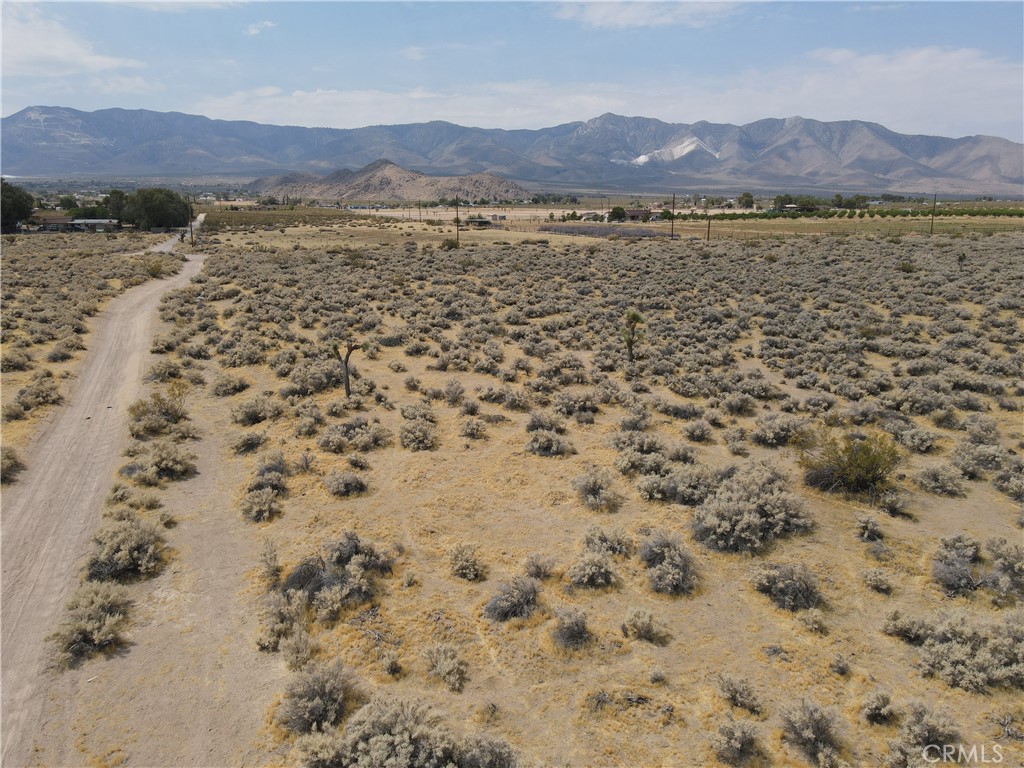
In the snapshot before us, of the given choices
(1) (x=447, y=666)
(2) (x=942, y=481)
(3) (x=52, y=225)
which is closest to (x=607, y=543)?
(1) (x=447, y=666)

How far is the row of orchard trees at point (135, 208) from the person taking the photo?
76.1 m

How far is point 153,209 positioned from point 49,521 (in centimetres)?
8965

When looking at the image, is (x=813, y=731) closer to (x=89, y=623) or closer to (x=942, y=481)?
(x=942, y=481)

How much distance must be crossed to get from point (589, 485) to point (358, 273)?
3623cm

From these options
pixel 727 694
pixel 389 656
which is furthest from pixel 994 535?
pixel 389 656

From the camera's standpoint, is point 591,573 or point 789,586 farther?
point 591,573

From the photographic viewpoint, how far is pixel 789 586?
30.3 ft

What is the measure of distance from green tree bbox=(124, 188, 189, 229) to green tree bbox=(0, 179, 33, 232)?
1221 centimetres

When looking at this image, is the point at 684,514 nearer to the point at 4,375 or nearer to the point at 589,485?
the point at 589,485

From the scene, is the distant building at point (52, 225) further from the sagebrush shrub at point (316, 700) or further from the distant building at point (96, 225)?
the sagebrush shrub at point (316, 700)

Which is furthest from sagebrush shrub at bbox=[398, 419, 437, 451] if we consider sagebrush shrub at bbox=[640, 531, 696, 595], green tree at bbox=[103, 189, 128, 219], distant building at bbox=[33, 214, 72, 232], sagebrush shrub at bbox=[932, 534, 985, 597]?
green tree at bbox=[103, 189, 128, 219]

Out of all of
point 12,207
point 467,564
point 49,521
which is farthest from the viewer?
point 12,207

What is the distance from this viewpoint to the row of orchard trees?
76.1m

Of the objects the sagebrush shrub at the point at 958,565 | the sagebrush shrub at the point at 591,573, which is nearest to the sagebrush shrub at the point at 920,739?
the sagebrush shrub at the point at 958,565
